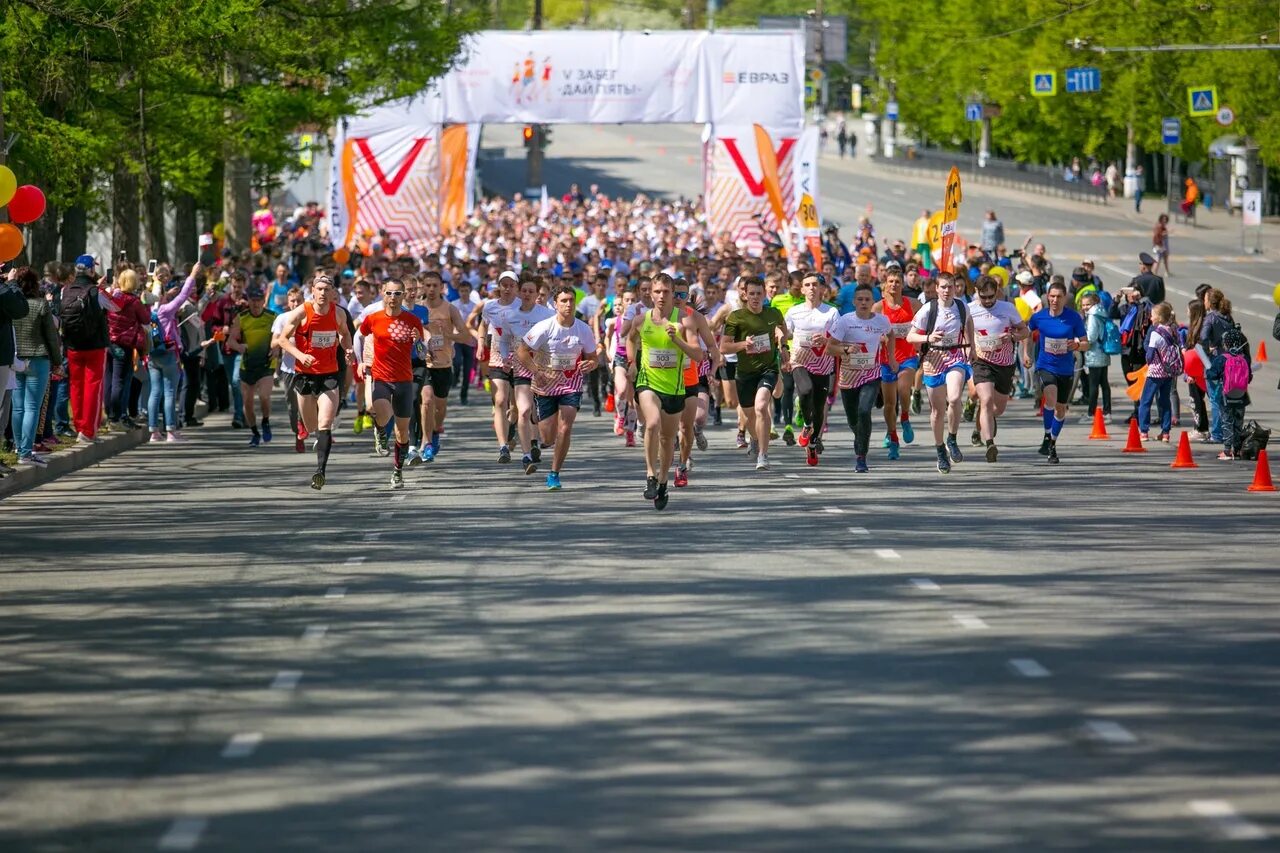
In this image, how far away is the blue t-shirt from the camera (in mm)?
21531

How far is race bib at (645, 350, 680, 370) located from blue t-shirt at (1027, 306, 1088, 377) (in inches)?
216

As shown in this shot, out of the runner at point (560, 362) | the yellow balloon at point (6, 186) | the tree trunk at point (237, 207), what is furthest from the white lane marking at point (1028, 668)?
the tree trunk at point (237, 207)

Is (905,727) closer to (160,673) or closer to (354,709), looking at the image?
(354,709)

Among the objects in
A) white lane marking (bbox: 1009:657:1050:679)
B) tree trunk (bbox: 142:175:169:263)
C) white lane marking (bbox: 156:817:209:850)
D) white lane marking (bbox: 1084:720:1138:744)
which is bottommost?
white lane marking (bbox: 156:817:209:850)

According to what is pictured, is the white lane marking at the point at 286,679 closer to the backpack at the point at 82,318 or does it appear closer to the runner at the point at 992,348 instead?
the runner at the point at 992,348

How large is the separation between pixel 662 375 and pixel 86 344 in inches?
259

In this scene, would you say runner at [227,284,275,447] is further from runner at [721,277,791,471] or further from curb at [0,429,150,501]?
runner at [721,277,791,471]

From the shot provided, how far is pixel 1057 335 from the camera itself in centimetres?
2153

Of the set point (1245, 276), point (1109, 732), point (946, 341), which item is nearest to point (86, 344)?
point (946, 341)

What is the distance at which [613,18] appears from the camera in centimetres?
16312

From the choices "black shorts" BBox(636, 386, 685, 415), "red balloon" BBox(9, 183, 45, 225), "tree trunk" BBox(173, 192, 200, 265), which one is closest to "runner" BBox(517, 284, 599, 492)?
"black shorts" BBox(636, 386, 685, 415)

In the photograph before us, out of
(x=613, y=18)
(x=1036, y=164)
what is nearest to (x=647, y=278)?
(x=1036, y=164)

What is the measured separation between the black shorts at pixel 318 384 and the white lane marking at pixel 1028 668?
31.9 ft

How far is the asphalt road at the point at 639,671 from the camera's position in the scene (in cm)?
749
